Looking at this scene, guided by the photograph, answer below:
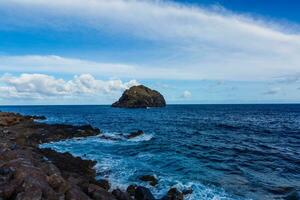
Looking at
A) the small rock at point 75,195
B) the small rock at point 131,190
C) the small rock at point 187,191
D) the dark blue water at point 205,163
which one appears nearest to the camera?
the small rock at point 75,195

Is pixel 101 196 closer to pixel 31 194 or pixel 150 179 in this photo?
pixel 31 194

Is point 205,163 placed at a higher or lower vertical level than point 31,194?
lower

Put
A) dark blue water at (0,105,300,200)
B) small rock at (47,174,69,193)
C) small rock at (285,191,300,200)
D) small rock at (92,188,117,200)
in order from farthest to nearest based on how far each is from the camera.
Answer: dark blue water at (0,105,300,200) → small rock at (285,191,300,200) → small rock at (92,188,117,200) → small rock at (47,174,69,193)

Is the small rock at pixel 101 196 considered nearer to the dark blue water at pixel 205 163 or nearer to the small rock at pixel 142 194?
the small rock at pixel 142 194

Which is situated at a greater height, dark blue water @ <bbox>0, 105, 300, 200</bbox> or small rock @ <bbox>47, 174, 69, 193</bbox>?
small rock @ <bbox>47, 174, 69, 193</bbox>

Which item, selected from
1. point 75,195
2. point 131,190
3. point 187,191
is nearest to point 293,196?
point 187,191

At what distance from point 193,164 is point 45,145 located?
24129 millimetres

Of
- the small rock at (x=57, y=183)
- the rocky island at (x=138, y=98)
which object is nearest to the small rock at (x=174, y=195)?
the small rock at (x=57, y=183)

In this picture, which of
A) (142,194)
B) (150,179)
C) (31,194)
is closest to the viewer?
(31,194)

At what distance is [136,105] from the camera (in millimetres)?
188875

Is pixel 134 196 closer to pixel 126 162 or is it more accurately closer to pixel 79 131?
pixel 126 162

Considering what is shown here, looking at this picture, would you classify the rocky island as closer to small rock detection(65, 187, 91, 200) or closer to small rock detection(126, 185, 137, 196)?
small rock detection(126, 185, 137, 196)

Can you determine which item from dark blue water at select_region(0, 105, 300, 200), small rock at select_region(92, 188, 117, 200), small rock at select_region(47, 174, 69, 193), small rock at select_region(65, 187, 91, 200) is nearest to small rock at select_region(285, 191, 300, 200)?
dark blue water at select_region(0, 105, 300, 200)

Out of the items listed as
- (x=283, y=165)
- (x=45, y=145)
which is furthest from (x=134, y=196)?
(x=45, y=145)
